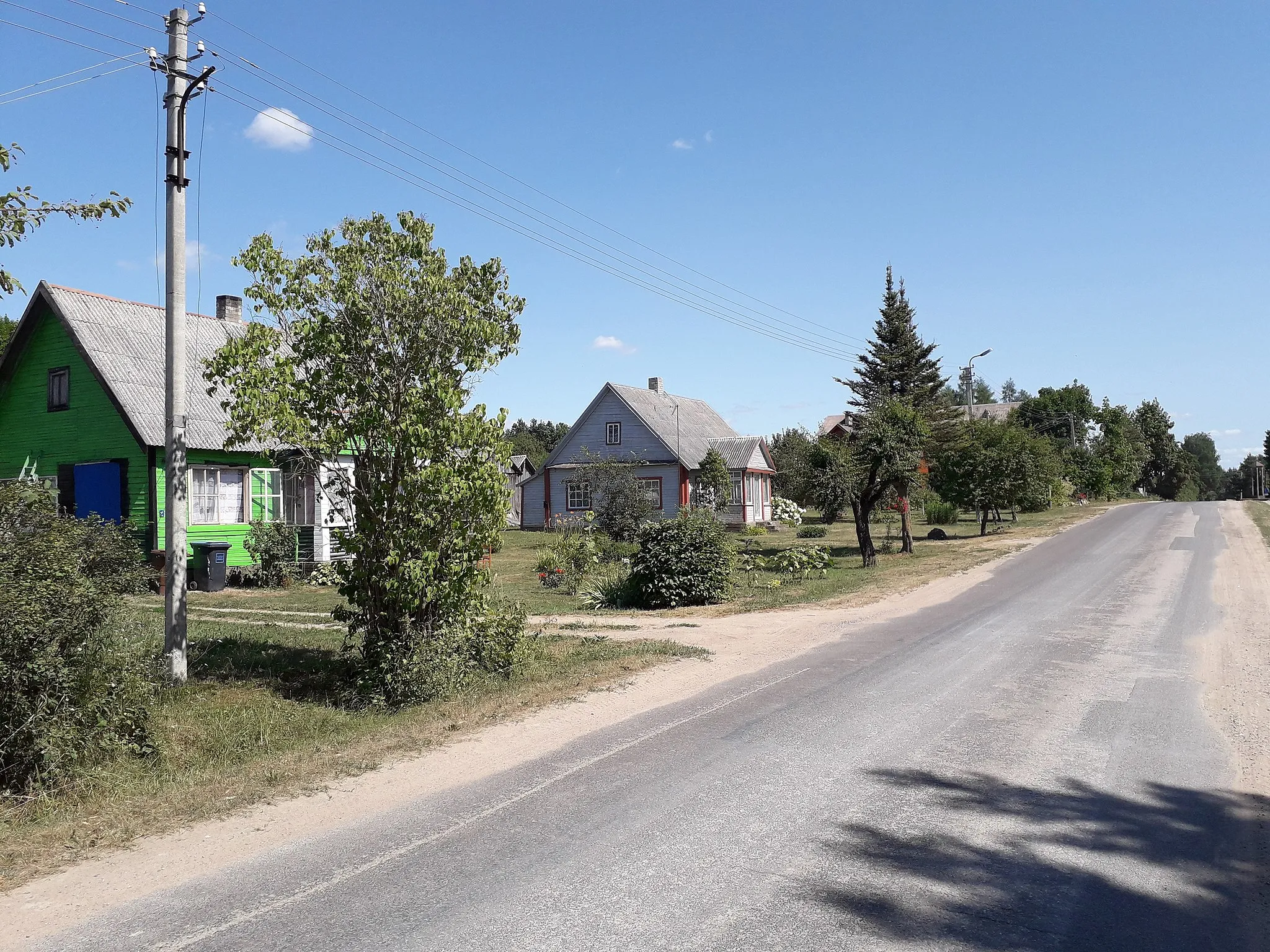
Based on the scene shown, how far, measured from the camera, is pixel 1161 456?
99438 mm

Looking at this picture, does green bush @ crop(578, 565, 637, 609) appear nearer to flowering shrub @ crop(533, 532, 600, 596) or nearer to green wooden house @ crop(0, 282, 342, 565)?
flowering shrub @ crop(533, 532, 600, 596)

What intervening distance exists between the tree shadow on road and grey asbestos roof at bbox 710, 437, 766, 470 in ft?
116

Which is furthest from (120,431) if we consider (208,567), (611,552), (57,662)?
(57,662)

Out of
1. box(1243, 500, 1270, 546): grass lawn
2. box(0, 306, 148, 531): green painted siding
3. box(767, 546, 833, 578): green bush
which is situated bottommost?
box(767, 546, 833, 578): green bush

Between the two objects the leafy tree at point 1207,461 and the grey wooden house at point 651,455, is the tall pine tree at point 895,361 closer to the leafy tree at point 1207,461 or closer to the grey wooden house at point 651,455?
the grey wooden house at point 651,455

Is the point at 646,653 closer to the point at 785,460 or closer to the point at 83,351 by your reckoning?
the point at 83,351

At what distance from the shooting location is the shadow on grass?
9836 millimetres

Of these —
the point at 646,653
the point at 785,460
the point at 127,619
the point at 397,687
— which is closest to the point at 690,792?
the point at 397,687

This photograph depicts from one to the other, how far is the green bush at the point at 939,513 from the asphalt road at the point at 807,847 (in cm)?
3421

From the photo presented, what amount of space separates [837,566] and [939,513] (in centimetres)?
1918

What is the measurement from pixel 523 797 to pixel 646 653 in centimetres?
568

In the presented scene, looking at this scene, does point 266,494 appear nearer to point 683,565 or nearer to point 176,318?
point 683,565

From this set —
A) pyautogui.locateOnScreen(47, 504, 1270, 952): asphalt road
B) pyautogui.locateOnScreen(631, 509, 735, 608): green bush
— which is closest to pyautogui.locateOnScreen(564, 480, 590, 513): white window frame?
pyautogui.locateOnScreen(631, 509, 735, 608): green bush

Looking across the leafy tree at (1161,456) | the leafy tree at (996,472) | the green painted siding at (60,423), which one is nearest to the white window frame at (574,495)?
the leafy tree at (996,472)
